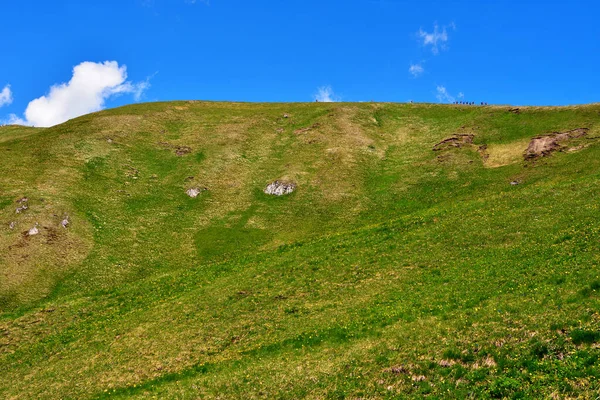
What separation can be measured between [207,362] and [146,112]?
8760 cm

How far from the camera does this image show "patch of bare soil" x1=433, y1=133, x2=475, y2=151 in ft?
250

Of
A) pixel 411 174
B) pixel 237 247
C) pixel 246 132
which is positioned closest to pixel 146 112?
pixel 246 132

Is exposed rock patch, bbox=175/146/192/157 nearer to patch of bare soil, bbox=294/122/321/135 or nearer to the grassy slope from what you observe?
the grassy slope

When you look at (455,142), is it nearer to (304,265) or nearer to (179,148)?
(304,265)

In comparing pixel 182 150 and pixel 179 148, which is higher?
pixel 179 148

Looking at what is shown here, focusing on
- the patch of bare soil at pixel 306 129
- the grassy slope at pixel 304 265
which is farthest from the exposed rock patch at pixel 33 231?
the patch of bare soil at pixel 306 129

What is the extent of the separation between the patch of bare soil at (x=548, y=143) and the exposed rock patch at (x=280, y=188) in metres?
38.6

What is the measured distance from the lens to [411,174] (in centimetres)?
6956

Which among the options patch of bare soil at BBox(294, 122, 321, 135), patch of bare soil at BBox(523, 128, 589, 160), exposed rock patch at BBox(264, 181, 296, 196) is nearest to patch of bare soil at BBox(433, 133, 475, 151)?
patch of bare soil at BBox(523, 128, 589, 160)

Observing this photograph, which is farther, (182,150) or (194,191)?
(182,150)

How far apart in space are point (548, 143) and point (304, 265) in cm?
4918

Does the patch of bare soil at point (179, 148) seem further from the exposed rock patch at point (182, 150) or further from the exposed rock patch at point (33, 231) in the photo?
the exposed rock patch at point (33, 231)

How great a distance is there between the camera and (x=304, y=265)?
135 ft

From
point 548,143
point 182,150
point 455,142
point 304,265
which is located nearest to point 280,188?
point 182,150
